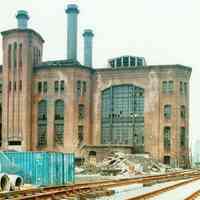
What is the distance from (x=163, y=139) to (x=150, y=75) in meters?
7.25

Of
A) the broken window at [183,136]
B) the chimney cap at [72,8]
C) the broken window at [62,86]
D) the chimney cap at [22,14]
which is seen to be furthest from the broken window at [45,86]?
the broken window at [183,136]

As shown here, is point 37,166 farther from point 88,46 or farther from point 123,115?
point 88,46

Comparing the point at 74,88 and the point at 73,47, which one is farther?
the point at 73,47

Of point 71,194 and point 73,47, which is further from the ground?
point 73,47

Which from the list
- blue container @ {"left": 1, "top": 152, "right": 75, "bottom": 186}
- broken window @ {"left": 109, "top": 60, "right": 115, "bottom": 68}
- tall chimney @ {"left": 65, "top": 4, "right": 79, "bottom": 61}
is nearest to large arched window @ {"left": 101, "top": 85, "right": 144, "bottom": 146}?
broken window @ {"left": 109, "top": 60, "right": 115, "bottom": 68}

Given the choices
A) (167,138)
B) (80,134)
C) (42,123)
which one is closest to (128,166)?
(167,138)

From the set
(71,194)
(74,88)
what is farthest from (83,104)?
(71,194)

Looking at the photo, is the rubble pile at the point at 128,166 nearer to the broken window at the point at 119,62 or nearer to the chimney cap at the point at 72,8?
the broken window at the point at 119,62

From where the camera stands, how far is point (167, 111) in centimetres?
5341

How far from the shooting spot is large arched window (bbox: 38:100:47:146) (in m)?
55.8

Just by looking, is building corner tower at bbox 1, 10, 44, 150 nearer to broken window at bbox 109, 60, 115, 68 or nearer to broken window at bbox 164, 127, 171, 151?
broken window at bbox 109, 60, 115, 68

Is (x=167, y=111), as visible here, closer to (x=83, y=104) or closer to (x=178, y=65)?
(x=178, y=65)

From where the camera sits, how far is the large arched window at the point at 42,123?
5575 centimetres

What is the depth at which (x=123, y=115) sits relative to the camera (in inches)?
2189
